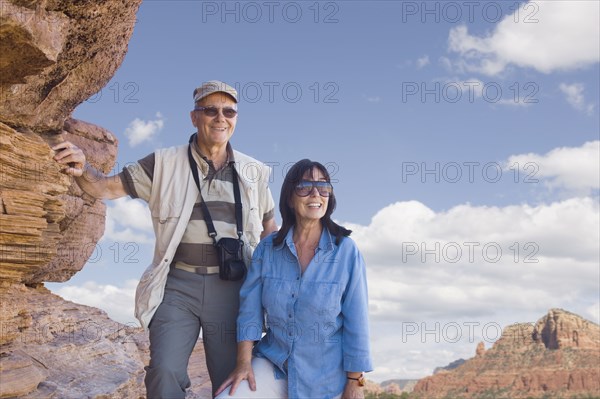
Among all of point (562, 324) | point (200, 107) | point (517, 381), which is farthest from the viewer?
point (562, 324)

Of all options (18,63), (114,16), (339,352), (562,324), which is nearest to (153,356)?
(339,352)

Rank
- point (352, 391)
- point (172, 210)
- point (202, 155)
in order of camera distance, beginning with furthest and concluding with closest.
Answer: point (202, 155), point (172, 210), point (352, 391)

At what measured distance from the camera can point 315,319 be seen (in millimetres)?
5602

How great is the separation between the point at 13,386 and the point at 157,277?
2775 millimetres

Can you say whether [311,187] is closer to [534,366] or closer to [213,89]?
[213,89]

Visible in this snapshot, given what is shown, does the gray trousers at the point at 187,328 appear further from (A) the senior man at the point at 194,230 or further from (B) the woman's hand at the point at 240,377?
(B) the woman's hand at the point at 240,377

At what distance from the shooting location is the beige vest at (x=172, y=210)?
6215mm

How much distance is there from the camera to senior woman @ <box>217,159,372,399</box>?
18.4ft

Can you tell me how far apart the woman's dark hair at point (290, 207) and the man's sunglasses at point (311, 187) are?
0.06 meters

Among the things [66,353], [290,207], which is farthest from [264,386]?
[66,353]

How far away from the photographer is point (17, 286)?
28.8 ft

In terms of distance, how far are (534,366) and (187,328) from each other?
88.1 meters

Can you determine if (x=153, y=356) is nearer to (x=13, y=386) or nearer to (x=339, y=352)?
(x=339, y=352)

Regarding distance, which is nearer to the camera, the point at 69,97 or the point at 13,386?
the point at 13,386
